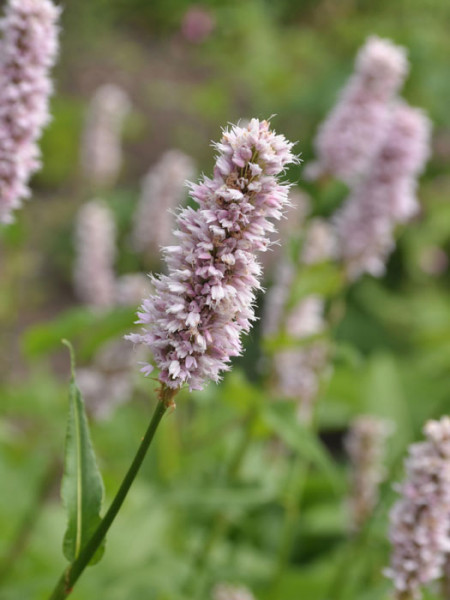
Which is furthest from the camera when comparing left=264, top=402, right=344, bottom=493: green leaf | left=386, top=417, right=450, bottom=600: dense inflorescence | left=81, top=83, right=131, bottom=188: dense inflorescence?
left=81, top=83, right=131, bottom=188: dense inflorescence

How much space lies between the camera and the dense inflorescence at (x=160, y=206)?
557cm

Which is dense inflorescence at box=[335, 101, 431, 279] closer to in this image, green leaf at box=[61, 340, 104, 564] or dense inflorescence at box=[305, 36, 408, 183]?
dense inflorescence at box=[305, 36, 408, 183]

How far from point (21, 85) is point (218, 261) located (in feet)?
5.07

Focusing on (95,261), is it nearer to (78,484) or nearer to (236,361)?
(236,361)

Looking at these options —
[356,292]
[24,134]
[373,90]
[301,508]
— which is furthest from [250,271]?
[356,292]

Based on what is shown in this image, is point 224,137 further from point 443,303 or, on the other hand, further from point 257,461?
point 443,303

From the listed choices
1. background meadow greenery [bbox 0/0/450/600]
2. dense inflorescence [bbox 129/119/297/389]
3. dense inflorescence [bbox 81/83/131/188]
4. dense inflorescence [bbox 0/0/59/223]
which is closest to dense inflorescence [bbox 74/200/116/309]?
background meadow greenery [bbox 0/0/450/600]

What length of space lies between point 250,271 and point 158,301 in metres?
0.22

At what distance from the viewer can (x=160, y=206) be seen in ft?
18.7

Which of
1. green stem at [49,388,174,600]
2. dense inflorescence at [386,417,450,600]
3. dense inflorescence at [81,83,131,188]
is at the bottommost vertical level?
green stem at [49,388,174,600]

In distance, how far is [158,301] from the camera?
5.64 feet

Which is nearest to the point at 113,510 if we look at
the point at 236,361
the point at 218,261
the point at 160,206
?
the point at 218,261

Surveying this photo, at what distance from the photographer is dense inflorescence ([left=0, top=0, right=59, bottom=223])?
280 cm

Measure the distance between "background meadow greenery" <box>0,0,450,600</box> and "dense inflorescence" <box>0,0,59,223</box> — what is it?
921mm
